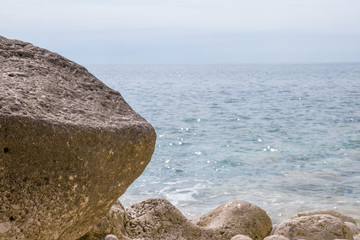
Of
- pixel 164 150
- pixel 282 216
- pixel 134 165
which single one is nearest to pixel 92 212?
pixel 134 165

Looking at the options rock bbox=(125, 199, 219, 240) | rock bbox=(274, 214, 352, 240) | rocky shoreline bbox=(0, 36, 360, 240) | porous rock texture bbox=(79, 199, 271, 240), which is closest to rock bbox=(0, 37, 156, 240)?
rocky shoreline bbox=(0, 36, 360, 240)

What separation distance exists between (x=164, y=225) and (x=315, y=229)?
1405mm

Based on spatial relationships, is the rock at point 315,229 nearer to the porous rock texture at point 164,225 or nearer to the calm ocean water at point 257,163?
the porous rock texture at point 164,225

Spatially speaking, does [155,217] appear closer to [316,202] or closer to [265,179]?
[316,202]

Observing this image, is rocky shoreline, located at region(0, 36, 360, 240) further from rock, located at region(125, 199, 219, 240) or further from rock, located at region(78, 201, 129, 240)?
rock, located at region(125, 199, 219, 240)

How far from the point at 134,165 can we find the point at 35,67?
2.74 ft

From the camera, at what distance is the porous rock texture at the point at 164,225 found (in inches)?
147

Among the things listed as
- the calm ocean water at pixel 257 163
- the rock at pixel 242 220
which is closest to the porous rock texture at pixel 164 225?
the rock at pixel 242 220

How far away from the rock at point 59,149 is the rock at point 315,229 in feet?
7.18

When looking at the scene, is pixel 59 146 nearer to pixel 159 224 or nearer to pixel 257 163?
pixel 159 224

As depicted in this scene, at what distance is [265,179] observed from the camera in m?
9.06

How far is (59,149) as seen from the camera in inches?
99.0

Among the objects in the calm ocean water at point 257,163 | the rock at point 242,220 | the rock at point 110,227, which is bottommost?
the calm ocean water at point 257,163

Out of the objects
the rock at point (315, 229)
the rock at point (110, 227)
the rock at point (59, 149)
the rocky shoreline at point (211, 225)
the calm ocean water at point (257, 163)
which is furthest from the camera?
the calm ocean water at point (257, 163)
